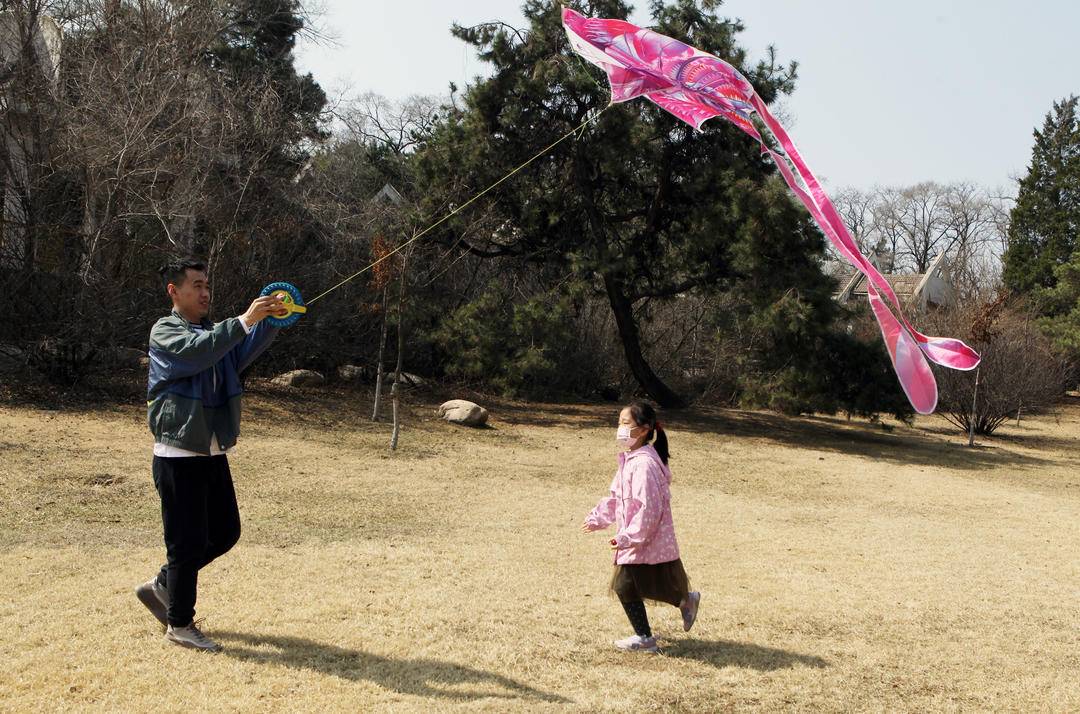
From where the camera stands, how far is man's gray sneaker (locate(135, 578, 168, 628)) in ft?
15.0

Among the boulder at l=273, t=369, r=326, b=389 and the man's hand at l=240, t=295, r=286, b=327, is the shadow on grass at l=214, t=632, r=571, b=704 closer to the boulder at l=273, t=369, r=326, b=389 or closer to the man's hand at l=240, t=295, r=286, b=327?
the man's hand at l=240, t=295, r=286, b=327

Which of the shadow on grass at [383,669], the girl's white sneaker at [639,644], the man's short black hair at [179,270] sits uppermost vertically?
the man's short black hair at [179,270]

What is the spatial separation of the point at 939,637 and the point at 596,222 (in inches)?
526

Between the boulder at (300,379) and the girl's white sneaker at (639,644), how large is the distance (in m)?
13.2

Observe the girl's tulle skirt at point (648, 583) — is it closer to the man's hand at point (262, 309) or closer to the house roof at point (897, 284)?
the man's hand at point (262, 309)

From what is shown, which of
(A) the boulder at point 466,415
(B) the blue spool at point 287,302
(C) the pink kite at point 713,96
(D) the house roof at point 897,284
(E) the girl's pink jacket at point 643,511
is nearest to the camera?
(B) the blue spool at point 287,302

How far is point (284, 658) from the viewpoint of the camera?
4.47 m

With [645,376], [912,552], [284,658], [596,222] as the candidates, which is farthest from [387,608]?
[645,376]

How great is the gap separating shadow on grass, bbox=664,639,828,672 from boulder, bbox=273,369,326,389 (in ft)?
43.3

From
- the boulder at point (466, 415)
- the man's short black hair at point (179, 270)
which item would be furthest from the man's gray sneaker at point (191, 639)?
the boulder at point (466, 415)

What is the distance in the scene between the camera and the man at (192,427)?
13.9ft

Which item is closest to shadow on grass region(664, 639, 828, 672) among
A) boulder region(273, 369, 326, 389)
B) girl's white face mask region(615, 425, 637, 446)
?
girl's white face mask region(615, 425, 637, 446)

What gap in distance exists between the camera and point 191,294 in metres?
4.43

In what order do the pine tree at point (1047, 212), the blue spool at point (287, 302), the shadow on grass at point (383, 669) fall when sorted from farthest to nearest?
the pine tree at point (1047, 212) → the blue spool at point (287, 302) → the shadow on grass at point (383, 669)
